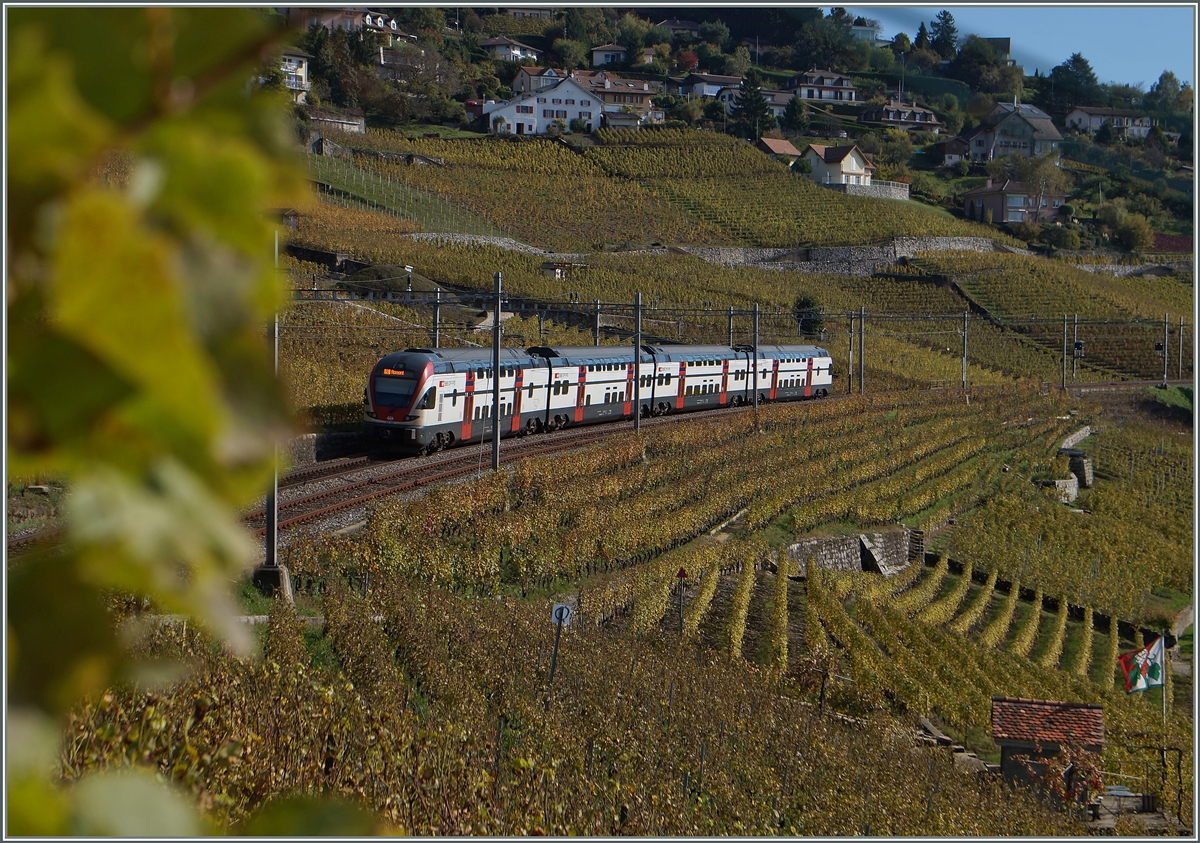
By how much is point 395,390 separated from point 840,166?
7730 cm

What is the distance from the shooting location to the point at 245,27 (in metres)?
0.64

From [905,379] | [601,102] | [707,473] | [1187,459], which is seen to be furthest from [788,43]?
[707,473]

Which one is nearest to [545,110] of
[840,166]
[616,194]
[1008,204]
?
[616,194]

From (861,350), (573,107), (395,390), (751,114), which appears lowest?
(861,350)

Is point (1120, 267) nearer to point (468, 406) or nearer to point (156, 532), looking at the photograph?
point (468, 406)

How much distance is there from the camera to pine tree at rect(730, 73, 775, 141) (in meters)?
102

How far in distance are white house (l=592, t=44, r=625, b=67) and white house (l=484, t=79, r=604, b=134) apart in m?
22.2

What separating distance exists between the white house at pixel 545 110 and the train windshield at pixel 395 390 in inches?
3010

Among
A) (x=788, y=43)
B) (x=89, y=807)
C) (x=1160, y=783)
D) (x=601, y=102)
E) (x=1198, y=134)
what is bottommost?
(x=1160, y=783)

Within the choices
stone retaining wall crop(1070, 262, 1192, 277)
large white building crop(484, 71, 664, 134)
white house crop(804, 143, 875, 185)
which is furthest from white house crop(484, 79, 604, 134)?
stone retaining wall crop(1070, 262, 1192, 277)

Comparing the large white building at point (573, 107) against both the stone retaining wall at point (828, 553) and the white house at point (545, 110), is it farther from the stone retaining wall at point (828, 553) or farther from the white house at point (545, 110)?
the stone retaining wall at point (828, 553)

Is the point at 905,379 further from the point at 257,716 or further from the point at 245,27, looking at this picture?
the point at 245,27

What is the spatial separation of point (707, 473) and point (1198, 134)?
23490mm

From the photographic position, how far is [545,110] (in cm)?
9862
